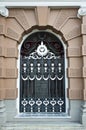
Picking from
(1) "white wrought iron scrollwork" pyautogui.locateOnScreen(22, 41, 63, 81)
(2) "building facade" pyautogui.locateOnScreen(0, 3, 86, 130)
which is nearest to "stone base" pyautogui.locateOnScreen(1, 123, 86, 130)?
(2) "building facade" pyautogui.locateOnScreen(0, 3, 86, 130)

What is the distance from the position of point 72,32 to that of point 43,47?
3.79ft

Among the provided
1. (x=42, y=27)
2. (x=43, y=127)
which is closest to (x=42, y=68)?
(x=42, y=27)

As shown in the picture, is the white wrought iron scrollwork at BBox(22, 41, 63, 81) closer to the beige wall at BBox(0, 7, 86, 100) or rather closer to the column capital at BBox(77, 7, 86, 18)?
the beige wall at BBox(0, 7, 86, 100)

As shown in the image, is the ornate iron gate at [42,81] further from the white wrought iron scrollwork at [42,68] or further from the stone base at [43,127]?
the stone base at [43,127]

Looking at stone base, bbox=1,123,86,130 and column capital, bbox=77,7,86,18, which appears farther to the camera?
column capital, bbox=77,7,86,18

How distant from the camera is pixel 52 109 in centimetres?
818

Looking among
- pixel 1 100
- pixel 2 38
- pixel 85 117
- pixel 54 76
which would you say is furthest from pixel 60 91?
pixel 2 38

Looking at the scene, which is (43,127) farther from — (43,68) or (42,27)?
(42,27)

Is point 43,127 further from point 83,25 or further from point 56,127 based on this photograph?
point 83,25

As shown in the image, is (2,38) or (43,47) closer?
(2,38)

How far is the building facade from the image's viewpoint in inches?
304

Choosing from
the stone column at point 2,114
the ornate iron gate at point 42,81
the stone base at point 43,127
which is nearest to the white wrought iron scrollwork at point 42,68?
the ornate iron gate at point 42,81

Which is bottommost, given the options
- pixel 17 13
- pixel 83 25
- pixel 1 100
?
pixel 1 100

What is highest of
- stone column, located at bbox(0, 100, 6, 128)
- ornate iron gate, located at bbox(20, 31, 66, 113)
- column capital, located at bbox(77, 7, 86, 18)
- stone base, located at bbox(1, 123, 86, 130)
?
column capital, located at bbox(77, 7, 86, 18)
